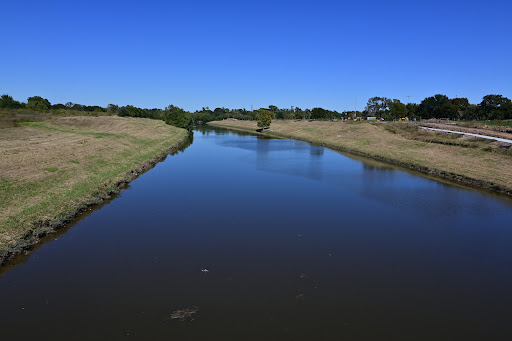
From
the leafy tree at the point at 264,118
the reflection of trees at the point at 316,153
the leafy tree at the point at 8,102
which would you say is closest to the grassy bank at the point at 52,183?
the reflection of trees at the point at 316,153

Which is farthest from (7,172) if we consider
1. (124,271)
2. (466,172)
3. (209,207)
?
(466,172)

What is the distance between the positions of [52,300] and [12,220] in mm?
7188

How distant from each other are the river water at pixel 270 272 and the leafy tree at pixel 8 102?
10985 centimetres

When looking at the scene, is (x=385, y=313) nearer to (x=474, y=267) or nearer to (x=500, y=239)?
(x=474, y=267)

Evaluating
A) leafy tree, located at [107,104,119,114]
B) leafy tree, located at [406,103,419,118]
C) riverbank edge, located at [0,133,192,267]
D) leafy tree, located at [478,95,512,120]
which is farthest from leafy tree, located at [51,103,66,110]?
leafy tree, located at [478,95,512,120]

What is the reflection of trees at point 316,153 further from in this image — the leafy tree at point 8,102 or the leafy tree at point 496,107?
the leafy tree at point 8,102

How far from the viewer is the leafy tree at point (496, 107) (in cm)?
8514

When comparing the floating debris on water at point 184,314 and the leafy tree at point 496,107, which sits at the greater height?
the leafy tree at point 496,107

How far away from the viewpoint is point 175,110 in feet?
352

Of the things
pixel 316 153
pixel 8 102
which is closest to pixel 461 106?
pixel 316 153

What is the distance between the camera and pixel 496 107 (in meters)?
88.8

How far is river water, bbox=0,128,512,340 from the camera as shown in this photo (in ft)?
30.2

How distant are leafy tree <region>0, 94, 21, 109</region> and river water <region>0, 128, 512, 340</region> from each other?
109852mm

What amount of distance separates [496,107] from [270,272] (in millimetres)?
107361
